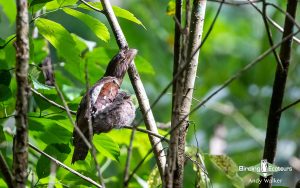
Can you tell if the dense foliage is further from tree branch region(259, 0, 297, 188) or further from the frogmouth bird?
tree branch region(259, 0, 297, 188)

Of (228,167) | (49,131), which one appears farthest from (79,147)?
(228,167)

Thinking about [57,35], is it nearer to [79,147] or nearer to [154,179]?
[79,147]

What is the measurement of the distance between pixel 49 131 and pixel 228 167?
71 centimetres

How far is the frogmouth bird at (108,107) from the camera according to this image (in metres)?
2.09

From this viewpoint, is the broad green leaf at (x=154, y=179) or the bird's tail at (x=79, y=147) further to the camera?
A: the broad green leaf at (x=154, y=179)

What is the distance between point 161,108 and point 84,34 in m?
1.48

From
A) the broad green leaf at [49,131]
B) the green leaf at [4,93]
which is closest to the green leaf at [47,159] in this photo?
the broad green leaf at [49,131]

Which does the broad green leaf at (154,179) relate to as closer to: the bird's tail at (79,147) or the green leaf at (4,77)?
the bird's tail at (79,147)

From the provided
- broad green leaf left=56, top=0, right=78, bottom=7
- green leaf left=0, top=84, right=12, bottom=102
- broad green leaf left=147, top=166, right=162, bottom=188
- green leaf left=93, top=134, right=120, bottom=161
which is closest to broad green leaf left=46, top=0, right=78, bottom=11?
broad green leaf left=56, top=0, right=78, bottom=7

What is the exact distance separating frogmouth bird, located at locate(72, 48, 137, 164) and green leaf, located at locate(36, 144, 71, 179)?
3.6 inches

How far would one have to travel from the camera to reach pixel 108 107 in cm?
221

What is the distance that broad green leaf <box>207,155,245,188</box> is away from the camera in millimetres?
2303

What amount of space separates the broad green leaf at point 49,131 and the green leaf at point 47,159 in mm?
83

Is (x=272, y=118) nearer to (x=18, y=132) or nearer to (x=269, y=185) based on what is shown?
(x=269, y=185)
